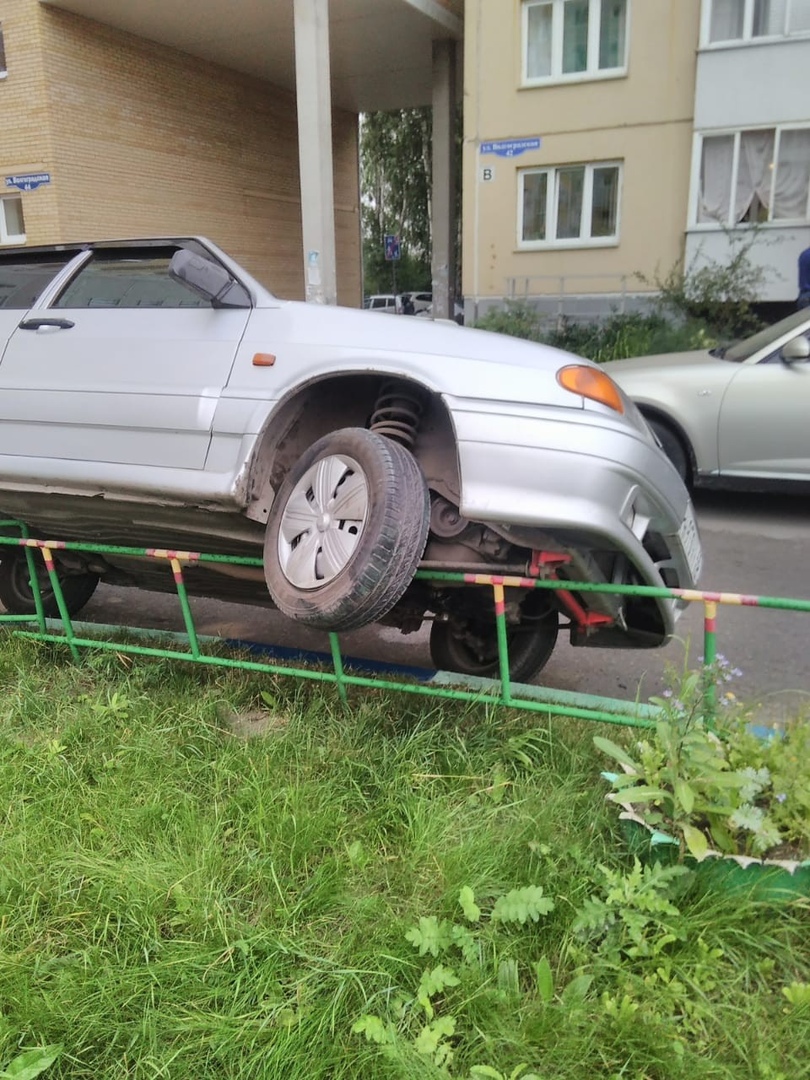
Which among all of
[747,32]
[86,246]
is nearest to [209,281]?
[86,246]

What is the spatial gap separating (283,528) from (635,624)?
4.77 feet

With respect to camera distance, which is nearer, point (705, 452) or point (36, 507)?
point (36, 507)

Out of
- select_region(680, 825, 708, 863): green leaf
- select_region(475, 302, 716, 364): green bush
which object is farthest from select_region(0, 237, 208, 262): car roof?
select_region(475, 302, 716, 364): green bush

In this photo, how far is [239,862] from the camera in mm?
2469

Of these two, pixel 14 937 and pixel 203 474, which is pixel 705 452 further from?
pixel 14 937

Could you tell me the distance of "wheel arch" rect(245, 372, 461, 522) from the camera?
118 inches

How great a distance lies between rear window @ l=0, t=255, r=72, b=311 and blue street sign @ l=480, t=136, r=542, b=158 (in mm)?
15200

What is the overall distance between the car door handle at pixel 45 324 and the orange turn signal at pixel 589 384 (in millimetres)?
2073

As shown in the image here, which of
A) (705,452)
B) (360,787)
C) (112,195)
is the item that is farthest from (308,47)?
(360,787)

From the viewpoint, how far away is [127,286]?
3.66m

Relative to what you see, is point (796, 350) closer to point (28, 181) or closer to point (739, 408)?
point (739, 408)

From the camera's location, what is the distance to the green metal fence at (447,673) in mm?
2523

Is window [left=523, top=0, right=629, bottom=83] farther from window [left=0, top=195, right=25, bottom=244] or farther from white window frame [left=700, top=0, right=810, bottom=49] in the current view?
window [left=0, top=195, right=25, bottom=244]

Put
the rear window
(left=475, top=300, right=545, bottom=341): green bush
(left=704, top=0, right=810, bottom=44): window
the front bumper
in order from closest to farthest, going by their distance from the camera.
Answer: the front bumper, the rear window, (left=475, top=300, right=545, bottom=341): green bush, (left=704, top=0, right=810, bottom=44): window
